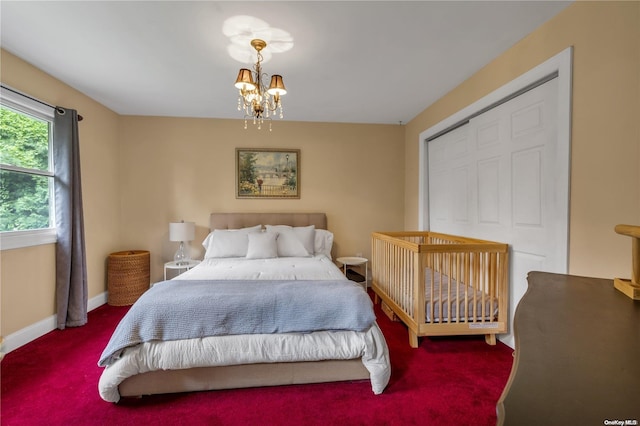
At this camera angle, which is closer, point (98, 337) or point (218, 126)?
point (98, 337)

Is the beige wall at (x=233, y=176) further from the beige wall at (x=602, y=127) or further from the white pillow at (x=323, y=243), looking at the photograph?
the beige wall at (x=602, y=127)

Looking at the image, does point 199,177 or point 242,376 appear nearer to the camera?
point 242,376

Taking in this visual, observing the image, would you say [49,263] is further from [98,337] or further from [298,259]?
[298,259]

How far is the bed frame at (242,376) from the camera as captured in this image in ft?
5.87

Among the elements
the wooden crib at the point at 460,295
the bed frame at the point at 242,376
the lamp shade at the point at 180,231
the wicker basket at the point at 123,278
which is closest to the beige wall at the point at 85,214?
the wicker basket at the point at 123,278

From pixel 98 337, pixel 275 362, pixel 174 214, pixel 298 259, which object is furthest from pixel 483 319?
pixel 174 214

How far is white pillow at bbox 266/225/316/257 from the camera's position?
3.62 meters

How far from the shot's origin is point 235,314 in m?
1.87

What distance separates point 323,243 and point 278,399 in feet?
7.48

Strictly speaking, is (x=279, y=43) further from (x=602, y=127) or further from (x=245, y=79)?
(x=602, y=127)

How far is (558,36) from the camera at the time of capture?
6.43 feet

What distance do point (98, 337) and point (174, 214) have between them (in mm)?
1775

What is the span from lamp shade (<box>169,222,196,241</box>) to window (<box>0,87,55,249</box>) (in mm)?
1132

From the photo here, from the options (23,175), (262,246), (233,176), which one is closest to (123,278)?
(23,175)
